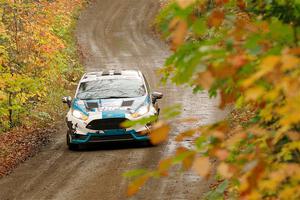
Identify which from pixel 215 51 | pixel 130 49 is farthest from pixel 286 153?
pixel 130 49

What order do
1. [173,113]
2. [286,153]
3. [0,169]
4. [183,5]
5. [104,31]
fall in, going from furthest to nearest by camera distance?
[104,31]
[0,169]
[286,153]
[173,113]
[183,5]

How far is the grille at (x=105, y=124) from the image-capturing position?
15047 millimetres

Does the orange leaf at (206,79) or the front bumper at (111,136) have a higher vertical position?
the orange leaf at (206,79)

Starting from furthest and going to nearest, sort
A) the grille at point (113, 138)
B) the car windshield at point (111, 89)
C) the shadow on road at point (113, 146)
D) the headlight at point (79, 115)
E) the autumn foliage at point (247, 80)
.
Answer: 1. the car windshield at point (111, 89)
2. the shadow on road at point (113, 146)
3. the headlight at point (79, 115)
4. the grille at point (113, 138)
5. the autumn foliage at point (247, 80)

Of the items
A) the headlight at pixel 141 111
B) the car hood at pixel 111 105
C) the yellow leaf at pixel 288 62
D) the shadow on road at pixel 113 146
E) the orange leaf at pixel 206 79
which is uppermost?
the yellow leaf at pixel 288 62

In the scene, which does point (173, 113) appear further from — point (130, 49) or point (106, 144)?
point (130, 49)

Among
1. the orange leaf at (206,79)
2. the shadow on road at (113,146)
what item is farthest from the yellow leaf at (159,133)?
the shadow on road at (113,146)

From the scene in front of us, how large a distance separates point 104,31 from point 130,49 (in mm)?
6065

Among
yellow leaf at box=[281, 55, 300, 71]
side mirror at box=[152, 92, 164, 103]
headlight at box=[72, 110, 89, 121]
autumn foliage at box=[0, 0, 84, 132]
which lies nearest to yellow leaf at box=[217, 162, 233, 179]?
yellow leaf at box=[281, 55, 300, 71]

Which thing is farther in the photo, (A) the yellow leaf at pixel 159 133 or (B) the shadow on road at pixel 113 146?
(B) the shadow on road at pixel 113 146

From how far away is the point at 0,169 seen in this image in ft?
46.8

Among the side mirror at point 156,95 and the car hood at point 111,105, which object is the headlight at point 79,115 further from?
the side mirror at point 156,95

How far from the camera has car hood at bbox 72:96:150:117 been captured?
15172 millimetres

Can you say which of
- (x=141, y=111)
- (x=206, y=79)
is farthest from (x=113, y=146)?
(x=206, y=79)
